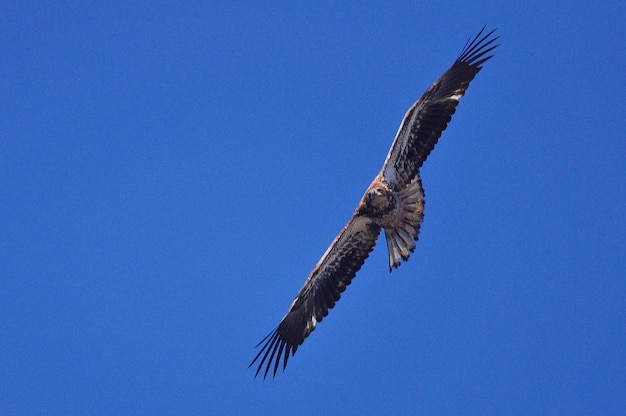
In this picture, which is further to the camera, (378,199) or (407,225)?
(407,225)

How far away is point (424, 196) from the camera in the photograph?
13.1 meters

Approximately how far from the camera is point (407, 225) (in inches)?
517

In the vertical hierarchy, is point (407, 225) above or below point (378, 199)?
above

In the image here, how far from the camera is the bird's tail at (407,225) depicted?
13055mm

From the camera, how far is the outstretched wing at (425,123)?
12.8 m

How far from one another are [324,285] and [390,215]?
54.0 inches

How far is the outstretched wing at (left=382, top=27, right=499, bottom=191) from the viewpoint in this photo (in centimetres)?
1278

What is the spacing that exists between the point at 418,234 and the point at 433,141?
4.05ft

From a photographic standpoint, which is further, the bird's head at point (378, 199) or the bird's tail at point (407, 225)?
the bird's tail at point (407, 225)

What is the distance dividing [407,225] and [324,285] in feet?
4.65

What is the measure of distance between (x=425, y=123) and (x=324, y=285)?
258cm

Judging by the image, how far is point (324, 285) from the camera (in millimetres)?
13547

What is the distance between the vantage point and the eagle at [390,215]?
12.8 m

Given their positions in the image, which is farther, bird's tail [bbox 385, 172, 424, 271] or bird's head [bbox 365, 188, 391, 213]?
bird's tail [bbox 385, 172, 424, 271]
